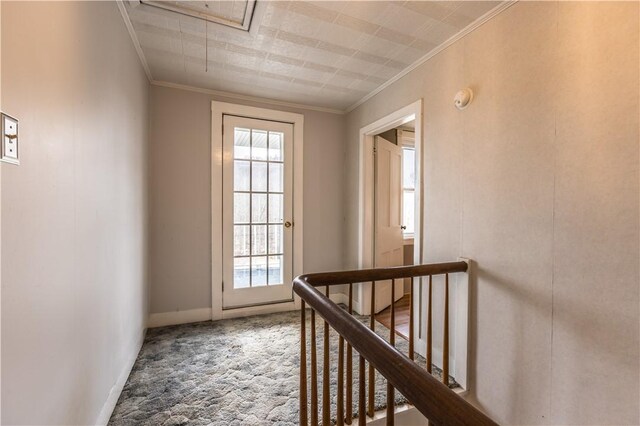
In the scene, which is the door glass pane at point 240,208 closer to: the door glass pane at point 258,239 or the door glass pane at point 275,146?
the door glass pane at point 258,239

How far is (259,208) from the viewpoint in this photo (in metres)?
3.15

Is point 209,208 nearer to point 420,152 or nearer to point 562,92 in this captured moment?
point 420,152

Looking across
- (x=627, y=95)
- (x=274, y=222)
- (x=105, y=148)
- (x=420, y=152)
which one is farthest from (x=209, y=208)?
(x=627, y=95)

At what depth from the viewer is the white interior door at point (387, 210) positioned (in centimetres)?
318

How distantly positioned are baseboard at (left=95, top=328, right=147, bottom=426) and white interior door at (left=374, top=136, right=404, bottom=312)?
2293 mm

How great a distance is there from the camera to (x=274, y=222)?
10.6ft

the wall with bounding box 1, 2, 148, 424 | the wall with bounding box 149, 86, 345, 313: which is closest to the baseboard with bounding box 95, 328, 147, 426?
the wall with bounding box 1, 2, 148, 424

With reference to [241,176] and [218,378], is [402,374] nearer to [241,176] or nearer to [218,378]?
[218,378]

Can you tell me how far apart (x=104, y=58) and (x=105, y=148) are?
457 millimetres

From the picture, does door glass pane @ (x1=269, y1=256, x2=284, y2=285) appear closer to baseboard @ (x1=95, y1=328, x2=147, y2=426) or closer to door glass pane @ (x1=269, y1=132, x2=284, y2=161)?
door glass pane @ (x1=269, y1=132, x2=284, y2=161)

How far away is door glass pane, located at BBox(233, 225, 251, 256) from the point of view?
3.06m

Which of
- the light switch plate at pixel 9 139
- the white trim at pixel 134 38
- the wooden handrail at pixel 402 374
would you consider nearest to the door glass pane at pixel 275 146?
the white trim at pixel 134 38

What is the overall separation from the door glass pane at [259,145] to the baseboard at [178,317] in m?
1.69

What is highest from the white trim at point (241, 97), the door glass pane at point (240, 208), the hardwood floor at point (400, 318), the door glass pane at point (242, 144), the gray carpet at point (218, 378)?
the white trim at point (241, 97)
